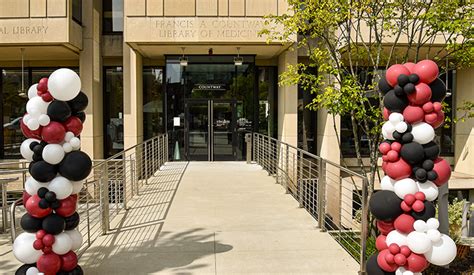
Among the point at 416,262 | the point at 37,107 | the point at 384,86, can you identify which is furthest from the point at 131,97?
the point at 416,262

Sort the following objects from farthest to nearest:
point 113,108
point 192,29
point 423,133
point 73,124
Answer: point 113,108
point 192,29
point 73,124
point 423,133

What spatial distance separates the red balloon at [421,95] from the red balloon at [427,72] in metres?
0.06

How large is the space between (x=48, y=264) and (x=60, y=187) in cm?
79

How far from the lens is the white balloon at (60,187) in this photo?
4.51 m

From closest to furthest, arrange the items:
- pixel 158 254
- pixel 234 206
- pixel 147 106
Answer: pixel 158 254, pixel 234 206, pixel 147 106

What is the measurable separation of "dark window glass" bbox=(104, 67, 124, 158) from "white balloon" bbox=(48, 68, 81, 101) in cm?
1438

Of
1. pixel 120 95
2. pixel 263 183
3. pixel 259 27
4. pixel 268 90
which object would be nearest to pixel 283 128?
pixel 268 90

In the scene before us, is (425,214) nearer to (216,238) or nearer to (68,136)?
(216,238)

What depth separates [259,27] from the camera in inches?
579

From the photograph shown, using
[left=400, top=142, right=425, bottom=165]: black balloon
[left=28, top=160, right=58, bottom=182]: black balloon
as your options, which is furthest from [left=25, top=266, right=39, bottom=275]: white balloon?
[left=400, top=142, right=425, bottom=165]: black balloon

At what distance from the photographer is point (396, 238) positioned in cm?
448

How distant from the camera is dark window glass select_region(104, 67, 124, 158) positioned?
18.6m

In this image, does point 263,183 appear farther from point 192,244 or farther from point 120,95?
point 120,95

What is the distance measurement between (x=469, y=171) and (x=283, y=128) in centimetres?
797
